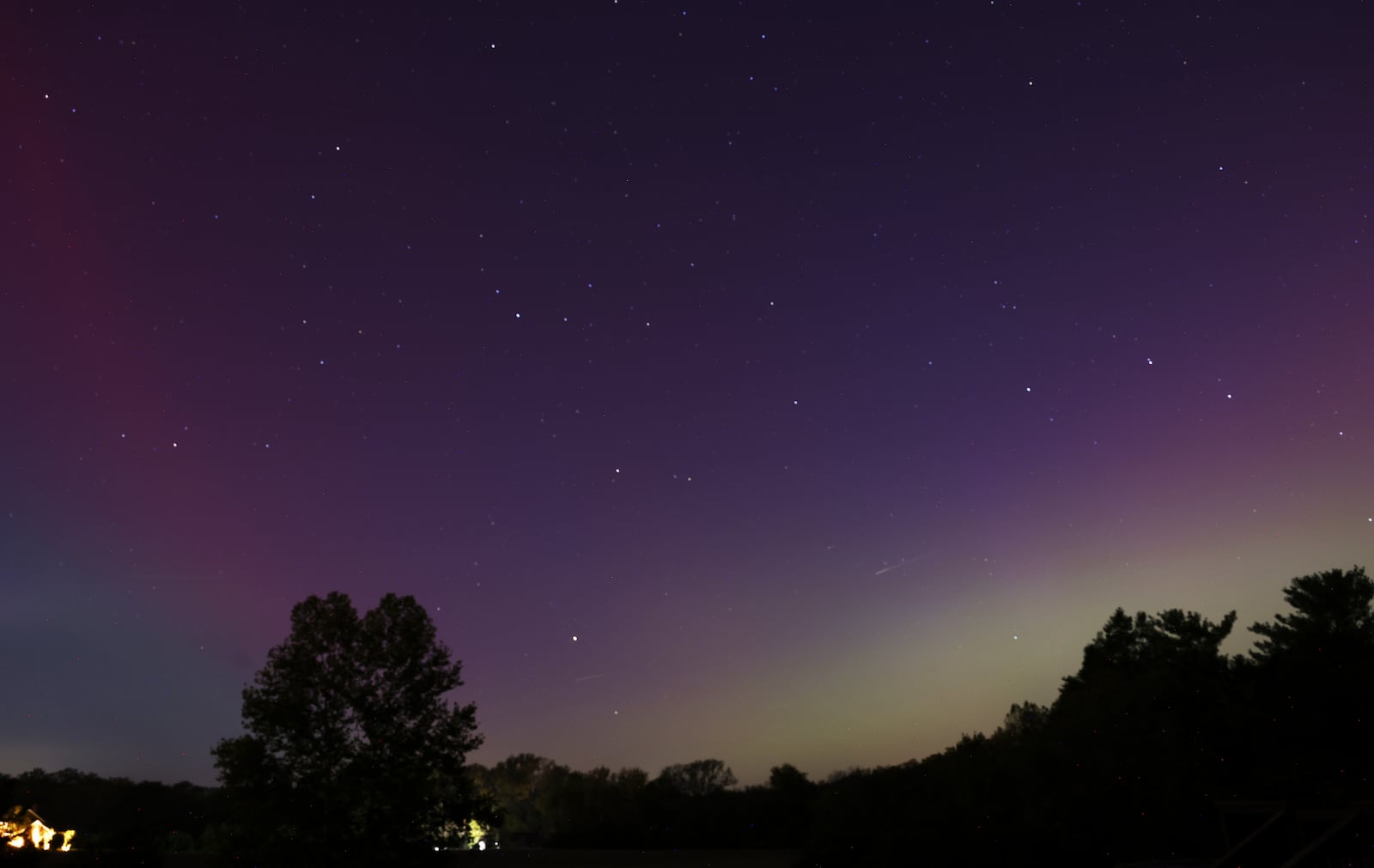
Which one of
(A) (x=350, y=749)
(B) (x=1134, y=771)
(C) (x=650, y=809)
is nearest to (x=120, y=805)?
(C) (x=650, y=809)

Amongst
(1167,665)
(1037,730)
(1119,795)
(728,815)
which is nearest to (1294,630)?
(1167,665)

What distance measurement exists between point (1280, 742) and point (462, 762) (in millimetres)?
27868

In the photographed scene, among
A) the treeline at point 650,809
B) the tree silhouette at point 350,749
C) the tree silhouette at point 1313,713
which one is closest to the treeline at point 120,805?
the treeline at point 650,809

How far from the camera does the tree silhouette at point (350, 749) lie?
31234mm

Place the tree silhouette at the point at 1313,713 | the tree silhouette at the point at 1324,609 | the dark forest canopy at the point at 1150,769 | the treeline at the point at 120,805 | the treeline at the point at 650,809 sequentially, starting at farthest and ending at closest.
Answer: the treeline at the point at 120,805, the treeline at the point at 650,809, the tree silhouette at the point at 1324,609, the tree silhouette at the point at 1313,713, the dark forest canopy at the point at 1150,769

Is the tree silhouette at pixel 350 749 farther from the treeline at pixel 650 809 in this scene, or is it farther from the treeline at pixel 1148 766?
the treeline at pixel 650 809

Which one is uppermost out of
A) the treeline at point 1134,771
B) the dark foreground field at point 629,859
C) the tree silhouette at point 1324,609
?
the tree silhouette at point 1324,609

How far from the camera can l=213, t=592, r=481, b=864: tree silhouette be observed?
102 feet

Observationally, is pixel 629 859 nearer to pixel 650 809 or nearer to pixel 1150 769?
pixel 650 809

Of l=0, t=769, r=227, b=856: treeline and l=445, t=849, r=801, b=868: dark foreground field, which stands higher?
l=0, t=769, r=227, b=856: treeline

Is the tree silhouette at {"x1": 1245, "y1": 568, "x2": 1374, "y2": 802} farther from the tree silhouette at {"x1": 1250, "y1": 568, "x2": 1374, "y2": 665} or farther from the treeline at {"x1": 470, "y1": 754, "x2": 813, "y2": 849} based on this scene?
the treeline at {"x1": 470, "y1": 754, "x2": 813, "y2": 849}

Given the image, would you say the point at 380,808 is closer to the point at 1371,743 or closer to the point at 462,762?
the point at 462,762

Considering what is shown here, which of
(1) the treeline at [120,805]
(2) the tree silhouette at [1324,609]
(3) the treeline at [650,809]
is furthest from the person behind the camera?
(1) the treeline at [120,805]

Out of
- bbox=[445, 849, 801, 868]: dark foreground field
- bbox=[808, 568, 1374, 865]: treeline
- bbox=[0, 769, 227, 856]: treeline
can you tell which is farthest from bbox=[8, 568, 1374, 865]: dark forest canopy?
bbox=[0, 769, 227, 856]: treeline
